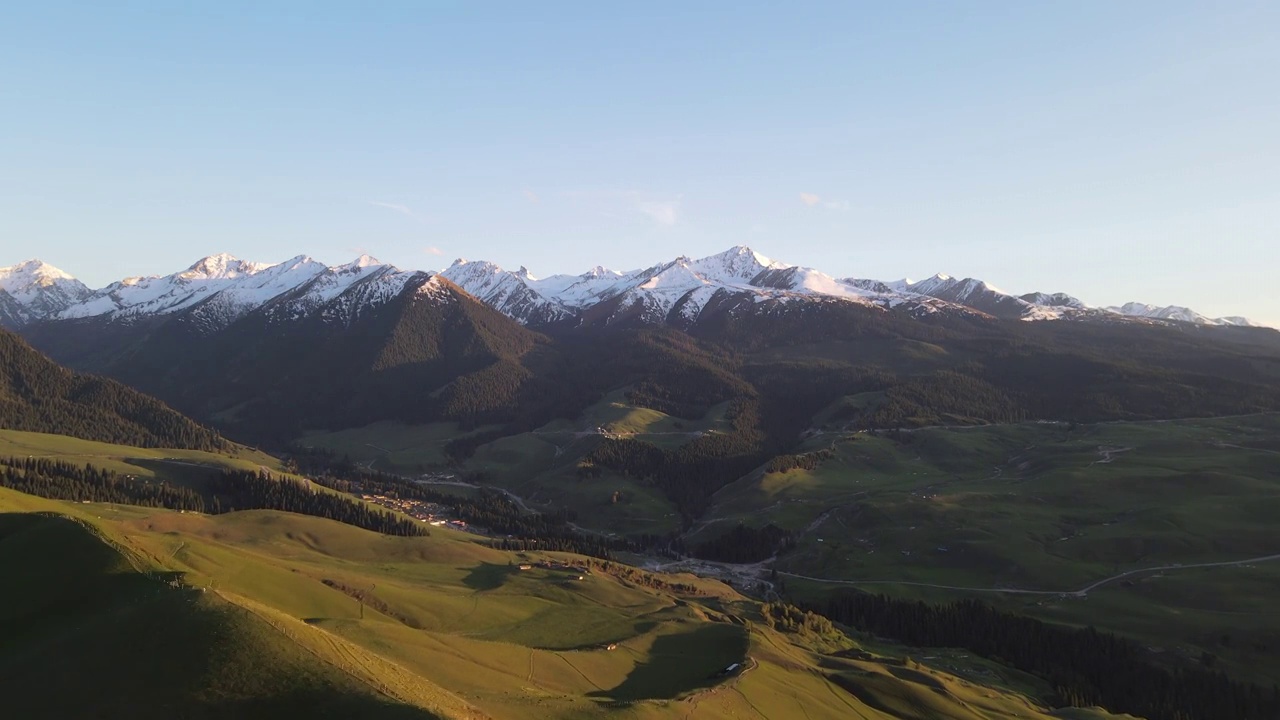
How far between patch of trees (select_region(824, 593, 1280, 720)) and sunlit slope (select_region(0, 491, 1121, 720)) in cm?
974

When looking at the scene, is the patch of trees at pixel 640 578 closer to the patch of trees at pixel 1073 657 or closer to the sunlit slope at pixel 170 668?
the patch of trees at pixel 1073 657

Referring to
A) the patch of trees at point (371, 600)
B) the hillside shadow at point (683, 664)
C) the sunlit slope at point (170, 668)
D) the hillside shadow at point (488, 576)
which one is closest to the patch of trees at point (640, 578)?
the hillside shadow at point (488, 576)

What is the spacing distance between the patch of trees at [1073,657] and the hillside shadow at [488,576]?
212ft

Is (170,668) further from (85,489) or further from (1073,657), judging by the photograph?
(85,489)

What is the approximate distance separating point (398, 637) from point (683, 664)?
40.2 m

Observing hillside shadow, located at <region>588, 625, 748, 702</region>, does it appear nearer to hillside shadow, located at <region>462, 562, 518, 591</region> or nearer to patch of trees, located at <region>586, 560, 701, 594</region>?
patch of trees, located at <region>586, 560, 701, 594</region>

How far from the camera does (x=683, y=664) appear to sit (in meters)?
110

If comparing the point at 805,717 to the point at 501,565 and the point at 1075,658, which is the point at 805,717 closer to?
the point at 1075,658

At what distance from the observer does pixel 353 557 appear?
15750 cm

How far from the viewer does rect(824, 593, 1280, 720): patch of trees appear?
399 feet

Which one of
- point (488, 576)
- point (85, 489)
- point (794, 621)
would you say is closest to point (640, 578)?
point (488, 576)

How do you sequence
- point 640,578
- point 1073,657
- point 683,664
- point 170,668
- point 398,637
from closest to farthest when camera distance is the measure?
point 170,668 < point 398,637 < point 683,664 < point 1073,657 < point 640,578

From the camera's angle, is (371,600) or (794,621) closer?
(371,600)

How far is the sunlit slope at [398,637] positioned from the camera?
2208 inches
